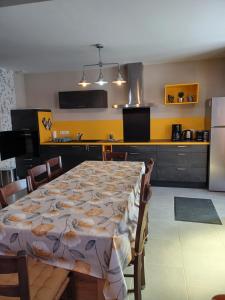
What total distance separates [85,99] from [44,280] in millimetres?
4039

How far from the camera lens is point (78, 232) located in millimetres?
1268

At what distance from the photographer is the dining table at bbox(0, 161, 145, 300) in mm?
1217

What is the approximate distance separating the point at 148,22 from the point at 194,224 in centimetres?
247

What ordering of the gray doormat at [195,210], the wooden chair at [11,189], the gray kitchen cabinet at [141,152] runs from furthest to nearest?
the gray kitchen cabinet at [141,152]
the gray doormat at [195,210]
the wooden chair at [11,189]

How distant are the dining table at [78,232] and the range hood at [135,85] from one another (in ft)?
9.87

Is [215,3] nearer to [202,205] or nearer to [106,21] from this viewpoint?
[106,21]

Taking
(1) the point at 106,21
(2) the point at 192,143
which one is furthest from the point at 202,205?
(1) the point at 106,21

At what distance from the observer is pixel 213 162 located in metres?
4.04

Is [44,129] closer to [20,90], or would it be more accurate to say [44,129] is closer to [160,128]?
[20,90]

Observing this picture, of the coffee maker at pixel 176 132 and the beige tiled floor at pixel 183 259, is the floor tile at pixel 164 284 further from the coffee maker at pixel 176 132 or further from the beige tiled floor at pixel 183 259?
the coffee maker at pixel 176 132

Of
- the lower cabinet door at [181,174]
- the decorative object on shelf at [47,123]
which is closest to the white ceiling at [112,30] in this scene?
the decorative object on shelf at [47,123]

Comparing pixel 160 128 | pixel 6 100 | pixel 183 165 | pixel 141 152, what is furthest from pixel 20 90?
pixel 183 165

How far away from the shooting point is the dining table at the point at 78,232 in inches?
47.9

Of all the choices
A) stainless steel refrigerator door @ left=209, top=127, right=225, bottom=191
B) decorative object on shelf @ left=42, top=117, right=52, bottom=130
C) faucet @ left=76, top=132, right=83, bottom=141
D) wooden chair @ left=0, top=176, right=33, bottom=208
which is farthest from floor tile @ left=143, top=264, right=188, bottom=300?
decorative object on shelf @ left=42, top=117, right=52, bottom=130
